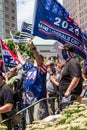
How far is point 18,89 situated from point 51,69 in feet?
3.88

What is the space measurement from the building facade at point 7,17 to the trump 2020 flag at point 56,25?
15350 centimetres

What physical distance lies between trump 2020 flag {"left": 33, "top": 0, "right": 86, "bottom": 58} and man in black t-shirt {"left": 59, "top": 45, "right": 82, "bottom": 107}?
83 centimetres

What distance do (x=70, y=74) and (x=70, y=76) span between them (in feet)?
0.13

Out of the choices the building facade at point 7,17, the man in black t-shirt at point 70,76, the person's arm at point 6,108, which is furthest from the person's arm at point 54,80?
the building facade at point 7,17

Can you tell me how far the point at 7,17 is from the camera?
173m

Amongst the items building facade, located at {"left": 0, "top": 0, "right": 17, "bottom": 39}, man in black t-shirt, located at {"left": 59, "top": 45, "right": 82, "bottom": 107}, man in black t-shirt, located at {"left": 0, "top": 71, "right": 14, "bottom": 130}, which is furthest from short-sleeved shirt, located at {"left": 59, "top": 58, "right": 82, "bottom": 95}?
building facade, located at {"left": 0, "top": 0, "right": 17, "bottom": 39}

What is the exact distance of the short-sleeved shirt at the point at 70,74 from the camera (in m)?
7.36

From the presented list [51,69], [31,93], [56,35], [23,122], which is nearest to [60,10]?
[56,35]

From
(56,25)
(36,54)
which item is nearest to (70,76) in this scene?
(36,54)

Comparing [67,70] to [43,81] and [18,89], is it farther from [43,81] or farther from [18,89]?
[18,89]

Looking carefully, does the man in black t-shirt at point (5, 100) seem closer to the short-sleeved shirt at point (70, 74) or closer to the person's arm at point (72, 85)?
the person's arm at point (72, 85)

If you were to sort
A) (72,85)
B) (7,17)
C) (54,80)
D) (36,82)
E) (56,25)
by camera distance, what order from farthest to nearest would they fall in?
(7,17) < (54,80) < (56,25) < (36,82) < (72,85)

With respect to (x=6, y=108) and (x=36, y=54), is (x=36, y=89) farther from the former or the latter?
(x=6, y=108)

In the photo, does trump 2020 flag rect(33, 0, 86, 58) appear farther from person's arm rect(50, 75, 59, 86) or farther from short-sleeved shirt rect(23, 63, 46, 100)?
person's arm rect(50, 75, 59, 86)
